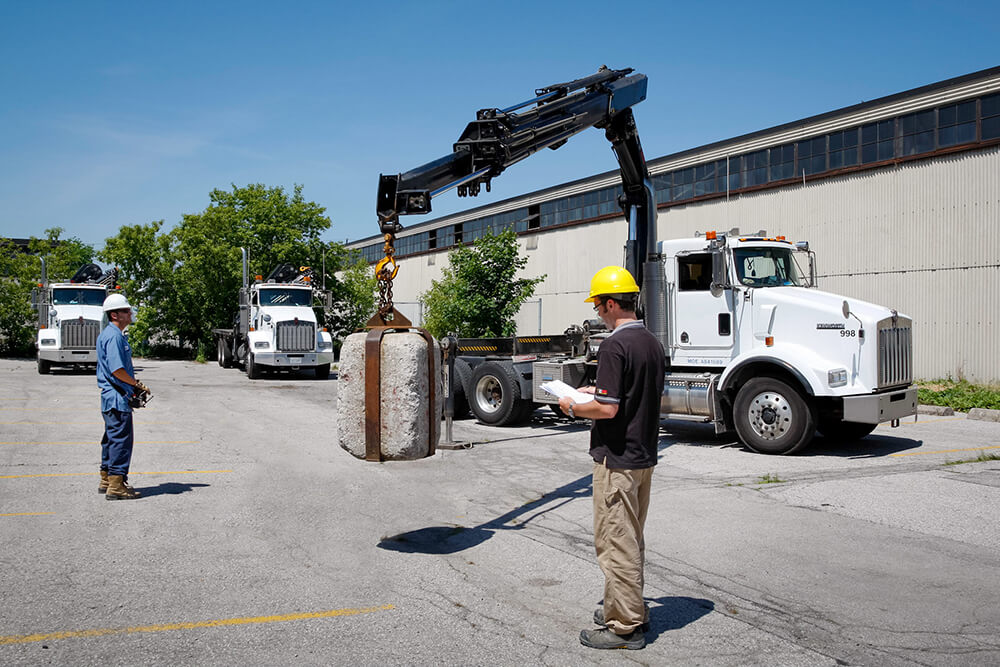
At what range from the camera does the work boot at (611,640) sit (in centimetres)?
Answer: 428

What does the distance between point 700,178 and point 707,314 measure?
55.9 feet

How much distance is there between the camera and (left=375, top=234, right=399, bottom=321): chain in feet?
19.6

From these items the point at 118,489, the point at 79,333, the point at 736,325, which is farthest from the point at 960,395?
the point at 79,333

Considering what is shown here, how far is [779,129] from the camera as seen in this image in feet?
80.6

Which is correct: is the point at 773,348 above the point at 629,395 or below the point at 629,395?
above

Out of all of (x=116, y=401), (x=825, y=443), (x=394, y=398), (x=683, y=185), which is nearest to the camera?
(x=394, y=398)

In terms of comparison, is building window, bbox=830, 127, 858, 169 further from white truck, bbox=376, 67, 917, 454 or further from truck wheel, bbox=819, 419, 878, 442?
truck wheel, bbox=819, 419, 878, 442

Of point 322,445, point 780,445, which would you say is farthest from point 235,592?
point 780,445

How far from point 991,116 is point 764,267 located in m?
11.7

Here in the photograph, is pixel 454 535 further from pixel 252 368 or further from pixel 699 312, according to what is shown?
pixel 252 368

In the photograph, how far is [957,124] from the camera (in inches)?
789

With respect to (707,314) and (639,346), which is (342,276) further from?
(639,346)

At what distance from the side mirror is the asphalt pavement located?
8.27ft

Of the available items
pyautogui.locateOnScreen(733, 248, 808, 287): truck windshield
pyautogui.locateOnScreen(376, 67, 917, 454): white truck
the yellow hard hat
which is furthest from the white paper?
pyautogui.locateOnScreen(733, 248, 808, 287): truck windshield
